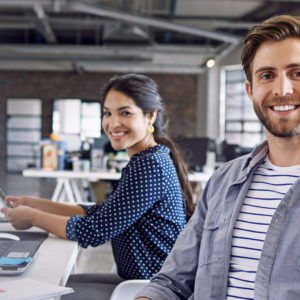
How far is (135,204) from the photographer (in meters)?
1.58

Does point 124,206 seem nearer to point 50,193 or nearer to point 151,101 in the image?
point 151,101

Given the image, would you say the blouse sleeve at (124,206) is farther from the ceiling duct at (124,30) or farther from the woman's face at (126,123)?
the ceiling duct at (124,30)

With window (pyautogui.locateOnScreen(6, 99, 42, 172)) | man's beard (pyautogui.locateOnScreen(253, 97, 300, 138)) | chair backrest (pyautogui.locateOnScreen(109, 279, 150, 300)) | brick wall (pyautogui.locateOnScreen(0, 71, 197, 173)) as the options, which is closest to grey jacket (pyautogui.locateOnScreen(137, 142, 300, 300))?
man's beard (pyautogui.locateOnScreen(253, 97, 300, 138))

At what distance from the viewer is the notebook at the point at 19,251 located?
1.16m

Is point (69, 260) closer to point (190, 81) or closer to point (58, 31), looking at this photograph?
point (58, 31)

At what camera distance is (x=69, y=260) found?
1.34 metres

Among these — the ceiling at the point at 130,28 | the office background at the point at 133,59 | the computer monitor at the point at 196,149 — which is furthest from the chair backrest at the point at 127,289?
the office background at the point at 133,59

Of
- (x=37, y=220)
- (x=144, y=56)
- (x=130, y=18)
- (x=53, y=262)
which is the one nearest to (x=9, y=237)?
(x=37, y=220)

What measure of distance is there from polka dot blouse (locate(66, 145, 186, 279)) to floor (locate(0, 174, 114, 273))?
2.27 meters

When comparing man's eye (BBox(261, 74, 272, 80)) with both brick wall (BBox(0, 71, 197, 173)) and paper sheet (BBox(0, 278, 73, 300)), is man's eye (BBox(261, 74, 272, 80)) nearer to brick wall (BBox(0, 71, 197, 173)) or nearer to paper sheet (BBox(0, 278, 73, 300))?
paper sheet (BBox(0, 278, 73, 300))

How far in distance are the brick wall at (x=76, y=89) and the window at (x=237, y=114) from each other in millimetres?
1476

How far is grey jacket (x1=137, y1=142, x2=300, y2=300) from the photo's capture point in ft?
3.12

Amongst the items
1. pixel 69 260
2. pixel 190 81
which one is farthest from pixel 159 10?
pixel 69 260

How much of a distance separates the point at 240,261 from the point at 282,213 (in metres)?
0.17
